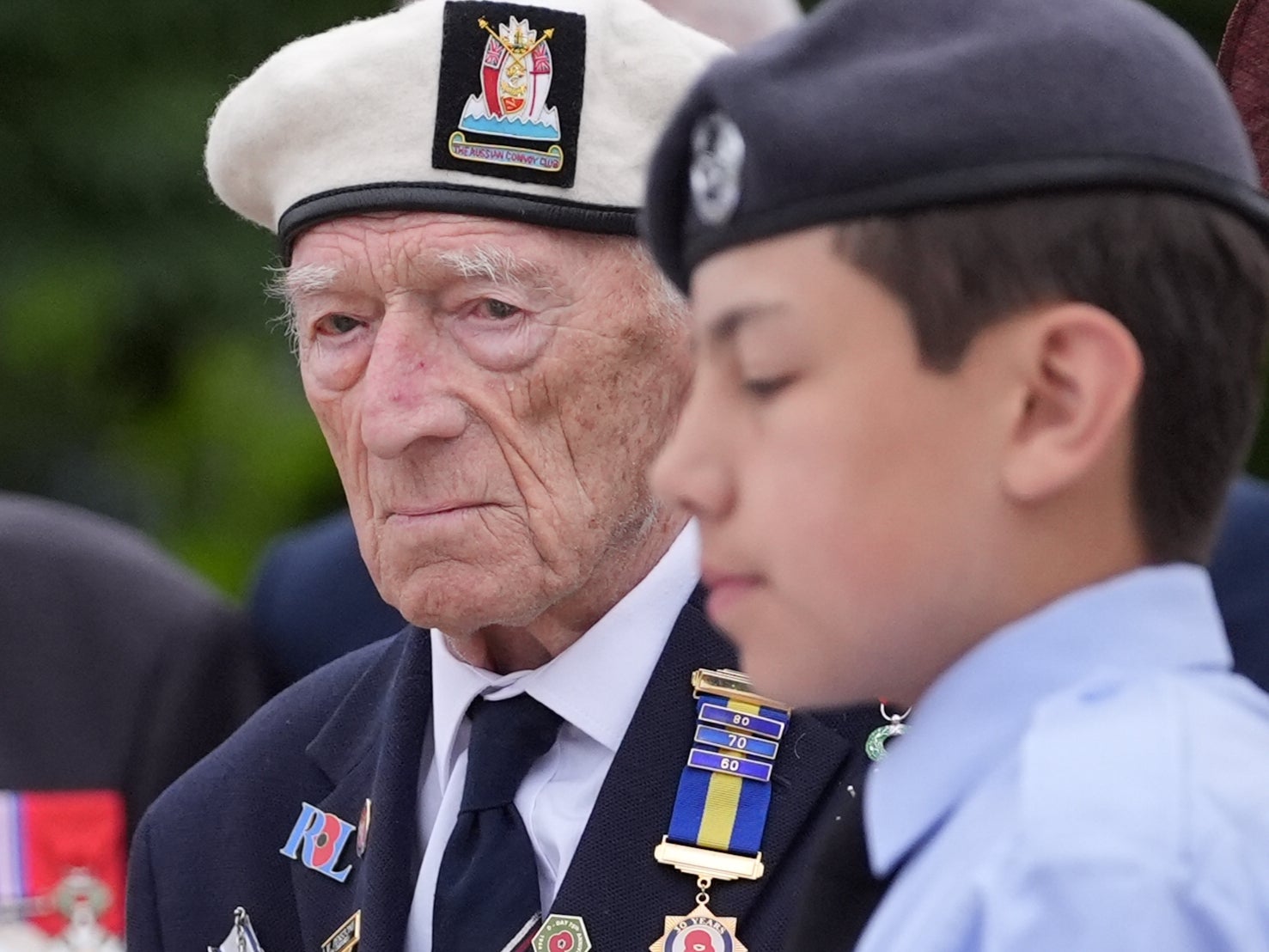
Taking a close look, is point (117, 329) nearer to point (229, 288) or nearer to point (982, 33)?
point (229, 288)

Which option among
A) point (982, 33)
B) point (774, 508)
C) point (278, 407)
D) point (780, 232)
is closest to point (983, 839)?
point (774, 508)

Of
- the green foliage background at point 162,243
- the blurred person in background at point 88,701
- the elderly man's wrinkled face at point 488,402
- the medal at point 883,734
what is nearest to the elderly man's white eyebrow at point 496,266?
the elderly man's wrinkled face at point 488,402

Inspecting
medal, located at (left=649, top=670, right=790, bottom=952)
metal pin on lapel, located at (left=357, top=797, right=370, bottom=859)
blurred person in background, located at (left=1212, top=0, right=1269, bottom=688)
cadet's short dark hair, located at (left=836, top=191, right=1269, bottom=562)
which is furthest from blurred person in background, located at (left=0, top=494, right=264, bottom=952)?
cadet's short dark hair, located at (left=836, top=191, right=1269, bottom=562)

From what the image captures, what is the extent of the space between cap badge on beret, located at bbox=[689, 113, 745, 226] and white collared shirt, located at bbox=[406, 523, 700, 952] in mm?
993

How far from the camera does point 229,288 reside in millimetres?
7109

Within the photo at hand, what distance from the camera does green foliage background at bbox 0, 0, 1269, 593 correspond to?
6.97 metres

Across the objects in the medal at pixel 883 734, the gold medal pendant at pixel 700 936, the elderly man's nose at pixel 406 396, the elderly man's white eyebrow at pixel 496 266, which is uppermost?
the elderly man's white eyebrow at pixel 496 266

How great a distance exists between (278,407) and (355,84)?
14.6 ft

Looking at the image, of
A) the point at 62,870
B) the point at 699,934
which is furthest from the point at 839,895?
the point at 62,870

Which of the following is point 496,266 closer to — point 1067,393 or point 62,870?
point 1067,393

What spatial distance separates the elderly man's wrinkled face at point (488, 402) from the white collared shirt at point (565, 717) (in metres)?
0.08

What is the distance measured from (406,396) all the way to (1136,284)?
51.3 inches

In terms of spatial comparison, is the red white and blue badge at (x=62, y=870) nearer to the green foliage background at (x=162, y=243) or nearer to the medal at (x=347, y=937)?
the medal at (x=347, y=937)

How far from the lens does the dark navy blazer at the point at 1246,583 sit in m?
2.80
